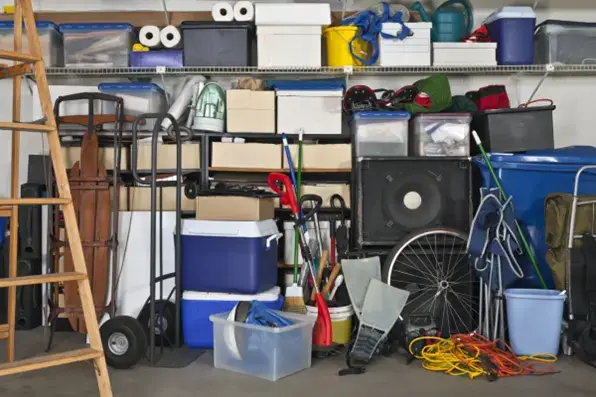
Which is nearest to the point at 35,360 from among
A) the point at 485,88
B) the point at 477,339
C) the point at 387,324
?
the point at 387,324

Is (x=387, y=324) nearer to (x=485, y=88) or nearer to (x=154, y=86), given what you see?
(x=485, y=88)

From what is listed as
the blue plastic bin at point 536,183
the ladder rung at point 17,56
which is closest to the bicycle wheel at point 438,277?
the blue plastic bin at point 536,183

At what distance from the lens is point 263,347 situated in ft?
10.3

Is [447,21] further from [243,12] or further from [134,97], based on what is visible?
[134,97]

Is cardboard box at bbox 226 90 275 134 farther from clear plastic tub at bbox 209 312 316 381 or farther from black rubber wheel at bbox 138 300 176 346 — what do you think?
clear plastic tub at bbox 209 312 316 381

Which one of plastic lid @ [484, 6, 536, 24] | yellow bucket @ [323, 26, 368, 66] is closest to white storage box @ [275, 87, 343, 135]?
yellow bucket @ [323, 26, 368, 66]

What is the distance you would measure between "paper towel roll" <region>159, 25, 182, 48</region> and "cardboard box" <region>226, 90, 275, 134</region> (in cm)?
56

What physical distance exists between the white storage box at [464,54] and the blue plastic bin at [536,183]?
34.3 inches

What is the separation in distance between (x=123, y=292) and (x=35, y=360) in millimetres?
1655

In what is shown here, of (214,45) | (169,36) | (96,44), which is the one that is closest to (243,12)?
(214,45)

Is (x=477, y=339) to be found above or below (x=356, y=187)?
below

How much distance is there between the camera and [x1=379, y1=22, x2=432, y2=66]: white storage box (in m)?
4.41

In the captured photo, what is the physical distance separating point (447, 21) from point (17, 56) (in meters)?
2.96

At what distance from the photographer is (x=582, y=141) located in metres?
4.80
